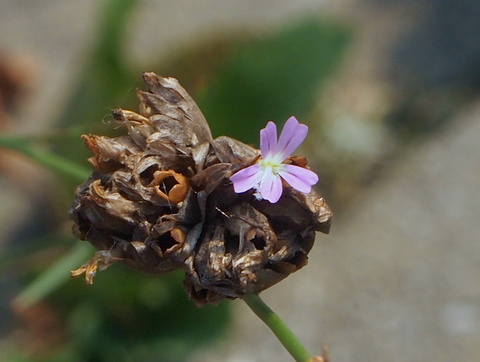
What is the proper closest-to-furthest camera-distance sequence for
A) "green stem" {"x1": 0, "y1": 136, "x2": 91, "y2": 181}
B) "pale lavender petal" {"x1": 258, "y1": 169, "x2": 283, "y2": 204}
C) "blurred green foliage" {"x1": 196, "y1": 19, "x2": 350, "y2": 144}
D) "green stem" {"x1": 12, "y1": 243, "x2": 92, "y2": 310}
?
"pale lavender petal" {"x1": 258, "y1": 169, "x2": 283, "y2": 204}
"green stem" {"x1": 0, "y1": 136, "x2": 91, "y2": 181}
"green stem" {"x1": 12, "y1": 243, "x2": 92, "y2": 310}
"blurred green foliage" {"x1": 196, "y1": 19, "x2": 350, "y2": 144}

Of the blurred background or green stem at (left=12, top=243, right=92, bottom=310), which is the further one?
the blurred background

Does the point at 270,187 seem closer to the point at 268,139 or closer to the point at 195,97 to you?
the point at 268,139

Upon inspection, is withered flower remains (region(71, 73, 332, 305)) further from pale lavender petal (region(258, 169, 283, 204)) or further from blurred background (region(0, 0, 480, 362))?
blurred background (region(0, 0, 480, 362))

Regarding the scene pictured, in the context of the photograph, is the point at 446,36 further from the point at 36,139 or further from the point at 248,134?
the point at 36,139

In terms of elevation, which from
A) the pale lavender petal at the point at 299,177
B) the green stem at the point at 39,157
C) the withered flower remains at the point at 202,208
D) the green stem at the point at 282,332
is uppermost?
the green stem at the point at 39,157

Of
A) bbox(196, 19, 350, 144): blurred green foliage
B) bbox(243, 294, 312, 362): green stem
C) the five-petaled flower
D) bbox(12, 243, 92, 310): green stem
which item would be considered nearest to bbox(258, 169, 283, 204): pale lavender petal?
the five-petaled flower

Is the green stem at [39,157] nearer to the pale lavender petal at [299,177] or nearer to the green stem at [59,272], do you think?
the green stem at [59,272]

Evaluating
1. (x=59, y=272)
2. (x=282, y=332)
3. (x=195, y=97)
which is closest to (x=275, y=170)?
(x=282, y=332)

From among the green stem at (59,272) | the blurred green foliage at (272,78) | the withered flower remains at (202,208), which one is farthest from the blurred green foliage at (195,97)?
the withered flower remains at (202,208)
